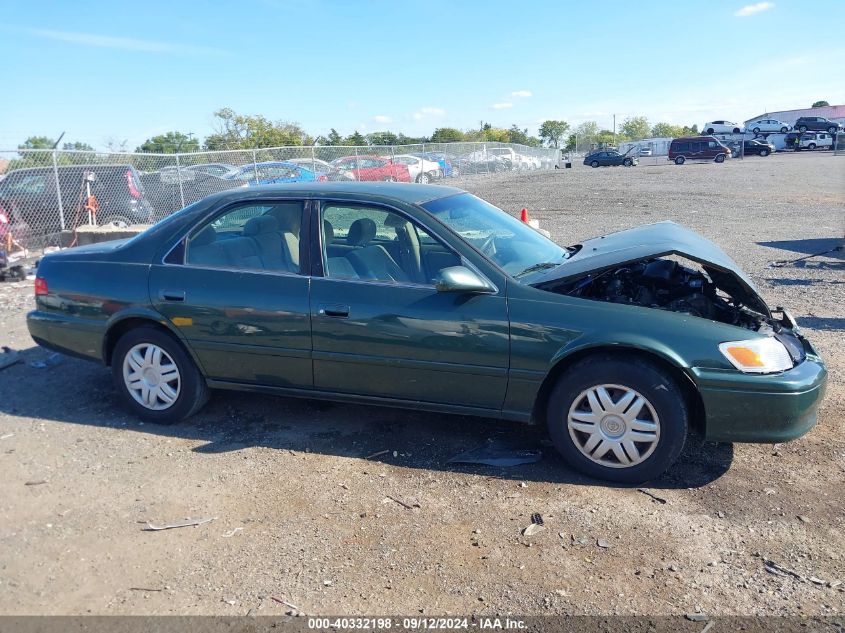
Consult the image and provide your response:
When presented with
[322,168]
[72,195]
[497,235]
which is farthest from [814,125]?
[497,235]

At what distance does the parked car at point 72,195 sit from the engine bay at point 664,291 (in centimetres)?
1093

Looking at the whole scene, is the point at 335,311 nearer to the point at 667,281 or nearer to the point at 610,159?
the point at 667,281

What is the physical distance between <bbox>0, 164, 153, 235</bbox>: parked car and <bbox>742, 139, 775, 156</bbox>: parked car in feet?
163

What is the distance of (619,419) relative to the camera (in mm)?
3832

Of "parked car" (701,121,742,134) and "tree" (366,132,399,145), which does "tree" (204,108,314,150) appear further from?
"parked car" (701,121,742,134)

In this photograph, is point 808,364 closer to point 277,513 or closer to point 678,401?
point 678,401

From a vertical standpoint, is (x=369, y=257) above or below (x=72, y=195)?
below

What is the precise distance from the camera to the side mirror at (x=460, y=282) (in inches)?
156

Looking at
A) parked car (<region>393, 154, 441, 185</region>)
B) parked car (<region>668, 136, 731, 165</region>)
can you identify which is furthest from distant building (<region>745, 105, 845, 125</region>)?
parked car (<region>393, 154, 441, 185</region>)

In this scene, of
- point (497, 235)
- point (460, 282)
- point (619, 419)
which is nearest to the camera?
point (619, 419)

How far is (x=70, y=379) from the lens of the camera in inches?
229

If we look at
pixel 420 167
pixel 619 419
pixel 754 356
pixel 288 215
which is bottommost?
pixel 619 419

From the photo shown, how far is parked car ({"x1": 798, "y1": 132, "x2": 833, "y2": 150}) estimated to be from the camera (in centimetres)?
5788

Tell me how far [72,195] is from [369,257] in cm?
1055
